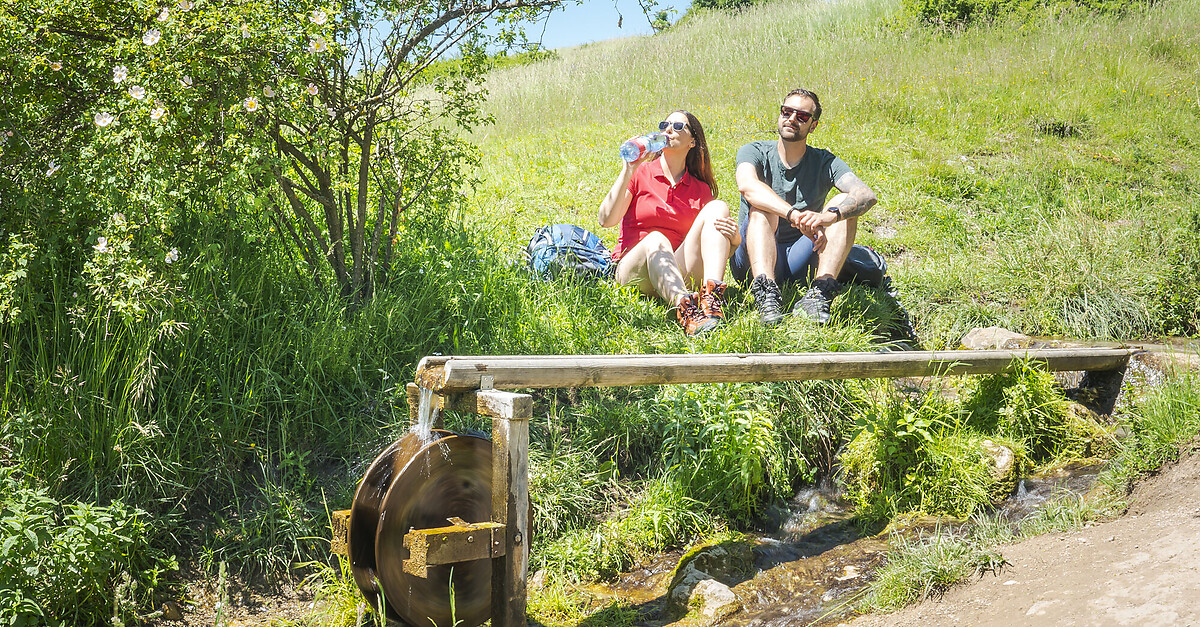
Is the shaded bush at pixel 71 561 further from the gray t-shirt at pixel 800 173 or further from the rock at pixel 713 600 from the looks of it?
the gray t-shirt at pixel 800 173

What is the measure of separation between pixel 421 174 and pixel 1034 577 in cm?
364

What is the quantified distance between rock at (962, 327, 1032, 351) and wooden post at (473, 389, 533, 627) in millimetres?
4024

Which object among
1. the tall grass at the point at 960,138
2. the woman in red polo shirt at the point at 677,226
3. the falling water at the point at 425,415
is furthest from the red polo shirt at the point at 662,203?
the falling water at the point at 425,415

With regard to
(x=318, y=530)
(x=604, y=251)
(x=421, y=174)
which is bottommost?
(x=318, y=530)

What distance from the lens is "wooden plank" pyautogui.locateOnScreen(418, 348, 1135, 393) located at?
10.4ft

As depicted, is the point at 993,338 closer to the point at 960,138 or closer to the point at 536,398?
the point at 536,398

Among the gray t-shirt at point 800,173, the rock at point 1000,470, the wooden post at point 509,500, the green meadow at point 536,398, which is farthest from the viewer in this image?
the gray t-shirt at point 800,173

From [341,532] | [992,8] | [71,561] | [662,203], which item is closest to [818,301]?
[662,203]

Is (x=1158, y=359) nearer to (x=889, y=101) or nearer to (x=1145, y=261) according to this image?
(x=1145, y=261)

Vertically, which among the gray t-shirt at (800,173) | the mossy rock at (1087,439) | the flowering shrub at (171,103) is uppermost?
the flowering shrub at (171,103)

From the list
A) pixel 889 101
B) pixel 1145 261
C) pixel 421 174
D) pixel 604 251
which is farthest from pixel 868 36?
pixel 421 174

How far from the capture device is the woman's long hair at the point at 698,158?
561cm

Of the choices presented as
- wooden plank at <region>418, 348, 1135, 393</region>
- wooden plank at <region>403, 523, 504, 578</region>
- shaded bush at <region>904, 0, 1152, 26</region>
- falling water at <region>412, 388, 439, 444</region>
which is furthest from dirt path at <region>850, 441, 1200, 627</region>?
shaded bush at <region>904, 0, 1152, 26</region>

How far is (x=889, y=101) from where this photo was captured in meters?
11.1
